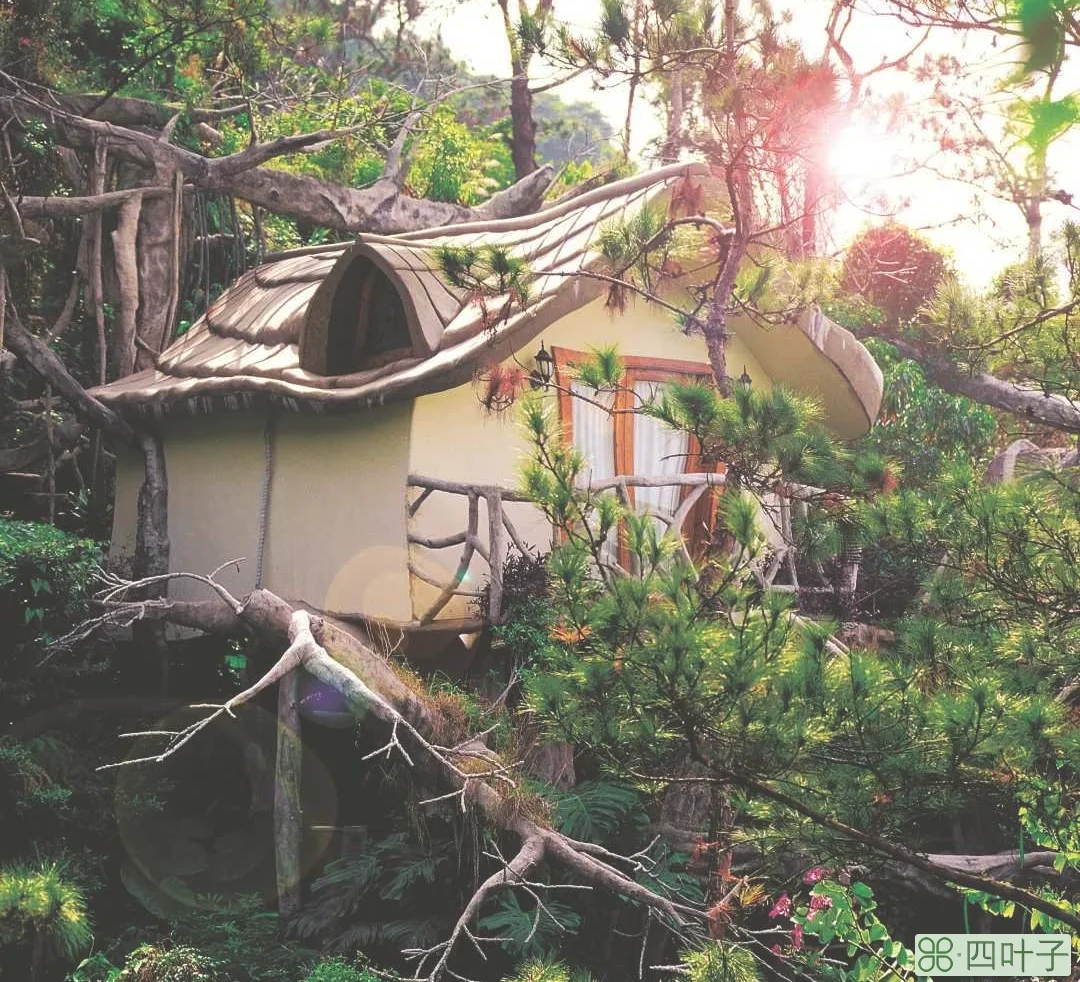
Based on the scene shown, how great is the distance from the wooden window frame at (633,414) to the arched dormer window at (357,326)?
1197 millimetres

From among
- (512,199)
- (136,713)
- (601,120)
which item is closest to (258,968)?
(136,713)

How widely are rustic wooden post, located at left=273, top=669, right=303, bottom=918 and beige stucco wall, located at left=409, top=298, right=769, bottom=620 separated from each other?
1.14 metres

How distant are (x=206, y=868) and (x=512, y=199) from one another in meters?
8.96

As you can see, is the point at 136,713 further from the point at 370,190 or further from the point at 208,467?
the point at 370,190

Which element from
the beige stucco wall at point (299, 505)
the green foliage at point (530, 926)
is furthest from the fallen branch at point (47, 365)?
the green foliage at point (530, 926)

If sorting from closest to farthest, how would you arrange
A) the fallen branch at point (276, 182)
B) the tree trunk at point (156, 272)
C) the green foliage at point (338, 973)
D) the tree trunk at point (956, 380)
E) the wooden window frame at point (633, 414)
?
the green foliage at point (338, 973) → the wooden window frame at point (633, 414) → the fallen branch at point (276, 182) → the tree trunk at point (156, 272) → the tree trunk at point (956, 380)

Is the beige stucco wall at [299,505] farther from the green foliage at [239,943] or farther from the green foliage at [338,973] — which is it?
the green foliage at [338,973]

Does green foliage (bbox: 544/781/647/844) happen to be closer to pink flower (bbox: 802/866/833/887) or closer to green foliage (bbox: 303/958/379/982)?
pink flower (bbox: 802/866/833/887)

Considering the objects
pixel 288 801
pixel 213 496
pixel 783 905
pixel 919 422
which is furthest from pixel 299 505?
pixel 919 422

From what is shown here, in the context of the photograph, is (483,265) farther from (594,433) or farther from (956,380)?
(956,380)

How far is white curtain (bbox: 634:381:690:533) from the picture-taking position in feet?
30.7

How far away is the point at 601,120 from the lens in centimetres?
4419

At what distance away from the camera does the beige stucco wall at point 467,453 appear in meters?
7.96

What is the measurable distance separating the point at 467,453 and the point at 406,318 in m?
1.02
